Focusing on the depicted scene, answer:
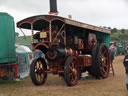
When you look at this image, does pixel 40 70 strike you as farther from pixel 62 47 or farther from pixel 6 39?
pixel 6 39

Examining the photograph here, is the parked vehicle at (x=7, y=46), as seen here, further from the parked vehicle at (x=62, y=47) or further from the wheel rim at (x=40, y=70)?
the wheel rim at (x=40, y=70)

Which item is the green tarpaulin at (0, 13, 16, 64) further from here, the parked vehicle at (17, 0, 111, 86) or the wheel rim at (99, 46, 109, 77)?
the wheel rim at (99, 46, 109, 77)

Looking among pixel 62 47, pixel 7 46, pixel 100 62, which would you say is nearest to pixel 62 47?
pixel 62 47

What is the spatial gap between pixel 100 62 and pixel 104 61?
0.52 m

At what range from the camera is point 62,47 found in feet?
24.4

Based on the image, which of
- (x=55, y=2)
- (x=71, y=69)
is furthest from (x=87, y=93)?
(x=55, y=2)

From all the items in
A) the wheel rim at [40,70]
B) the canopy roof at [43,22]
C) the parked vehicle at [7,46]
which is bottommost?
the wheel rim at [40,70]

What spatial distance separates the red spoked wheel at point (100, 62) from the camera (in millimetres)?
8438

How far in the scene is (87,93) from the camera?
19.5ft

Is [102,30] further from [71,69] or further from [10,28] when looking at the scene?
[10,28]

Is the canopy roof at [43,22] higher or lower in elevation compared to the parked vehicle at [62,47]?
higher

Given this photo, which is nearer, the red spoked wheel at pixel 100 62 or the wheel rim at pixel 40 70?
the wheel rim at pixel 40 70

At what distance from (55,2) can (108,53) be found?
368 centimetres

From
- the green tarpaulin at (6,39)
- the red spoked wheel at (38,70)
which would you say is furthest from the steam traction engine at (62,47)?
the green tarpaulin at (6,39)
